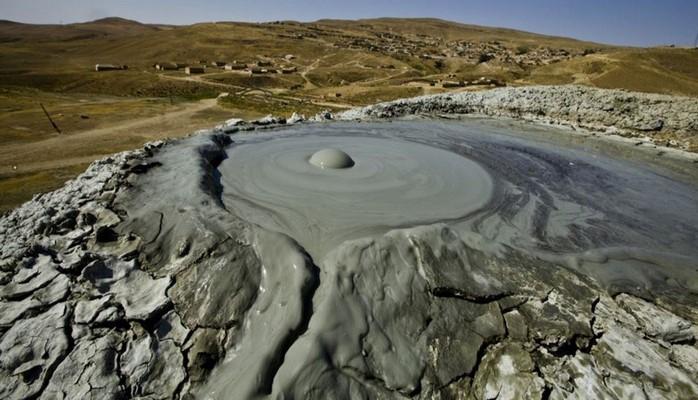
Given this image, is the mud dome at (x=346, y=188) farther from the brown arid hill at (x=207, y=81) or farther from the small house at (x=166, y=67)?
the small house at (x=166, y=67)

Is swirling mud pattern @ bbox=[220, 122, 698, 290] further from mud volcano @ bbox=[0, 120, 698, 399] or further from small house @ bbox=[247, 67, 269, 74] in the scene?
small house @ bbox=[247, 67, 269, 74]

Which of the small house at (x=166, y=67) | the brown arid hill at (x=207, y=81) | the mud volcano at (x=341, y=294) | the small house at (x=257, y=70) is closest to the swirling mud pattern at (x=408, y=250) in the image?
the mud volcano at (x=341, y=294)

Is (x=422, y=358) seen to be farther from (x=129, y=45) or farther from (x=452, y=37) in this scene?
(x=452, y=37)

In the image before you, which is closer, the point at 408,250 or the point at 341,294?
the point at 341,294

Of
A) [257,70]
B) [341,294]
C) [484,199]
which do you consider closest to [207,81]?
[257,70]

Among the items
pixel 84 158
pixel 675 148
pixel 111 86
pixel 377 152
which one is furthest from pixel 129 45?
pixel 675 148

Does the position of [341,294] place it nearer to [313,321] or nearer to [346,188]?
[313,321]
